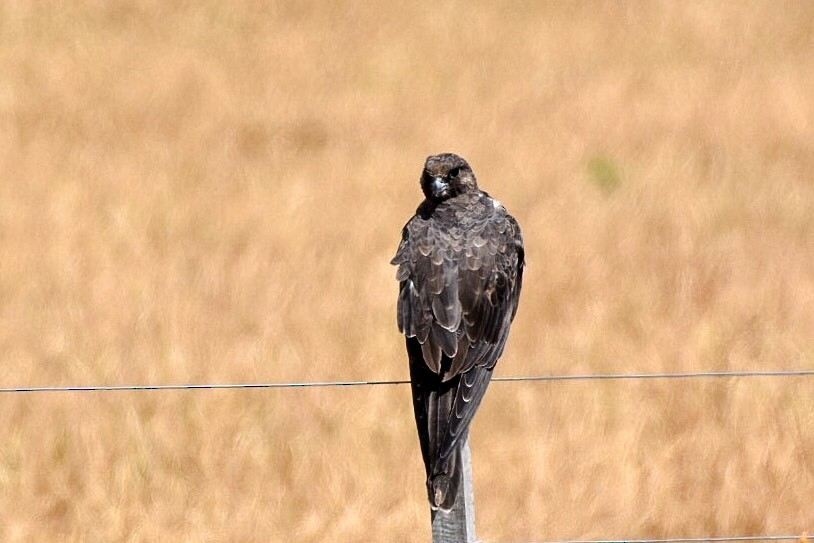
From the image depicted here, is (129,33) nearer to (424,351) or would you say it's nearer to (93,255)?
(93,255)

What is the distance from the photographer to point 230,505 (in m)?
6.84

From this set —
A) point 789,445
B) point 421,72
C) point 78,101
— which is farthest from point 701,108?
point 789,445

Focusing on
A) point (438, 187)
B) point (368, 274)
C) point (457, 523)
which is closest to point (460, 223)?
point (438, 187)

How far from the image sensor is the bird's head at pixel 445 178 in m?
6.13

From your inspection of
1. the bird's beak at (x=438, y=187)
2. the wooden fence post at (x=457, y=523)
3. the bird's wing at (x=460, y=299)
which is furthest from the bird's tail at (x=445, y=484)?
the bird's beak at (x=438, y=187)

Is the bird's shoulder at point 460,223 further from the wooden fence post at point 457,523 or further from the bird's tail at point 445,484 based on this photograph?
the wooden fence post at point 457,523

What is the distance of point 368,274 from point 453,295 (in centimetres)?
370

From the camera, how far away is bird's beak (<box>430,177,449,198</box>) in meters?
6.11

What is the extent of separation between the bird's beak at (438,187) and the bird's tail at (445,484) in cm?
154

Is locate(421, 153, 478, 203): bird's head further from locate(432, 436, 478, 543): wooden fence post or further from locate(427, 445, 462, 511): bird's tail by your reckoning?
locate(432, 436, 478, 543): wooden fence post

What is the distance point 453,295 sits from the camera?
568 centimetres

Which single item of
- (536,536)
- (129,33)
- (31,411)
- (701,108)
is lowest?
(536,536)

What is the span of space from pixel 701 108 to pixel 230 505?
307 inches

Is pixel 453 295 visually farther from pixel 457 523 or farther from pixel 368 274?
pixel 368 274
